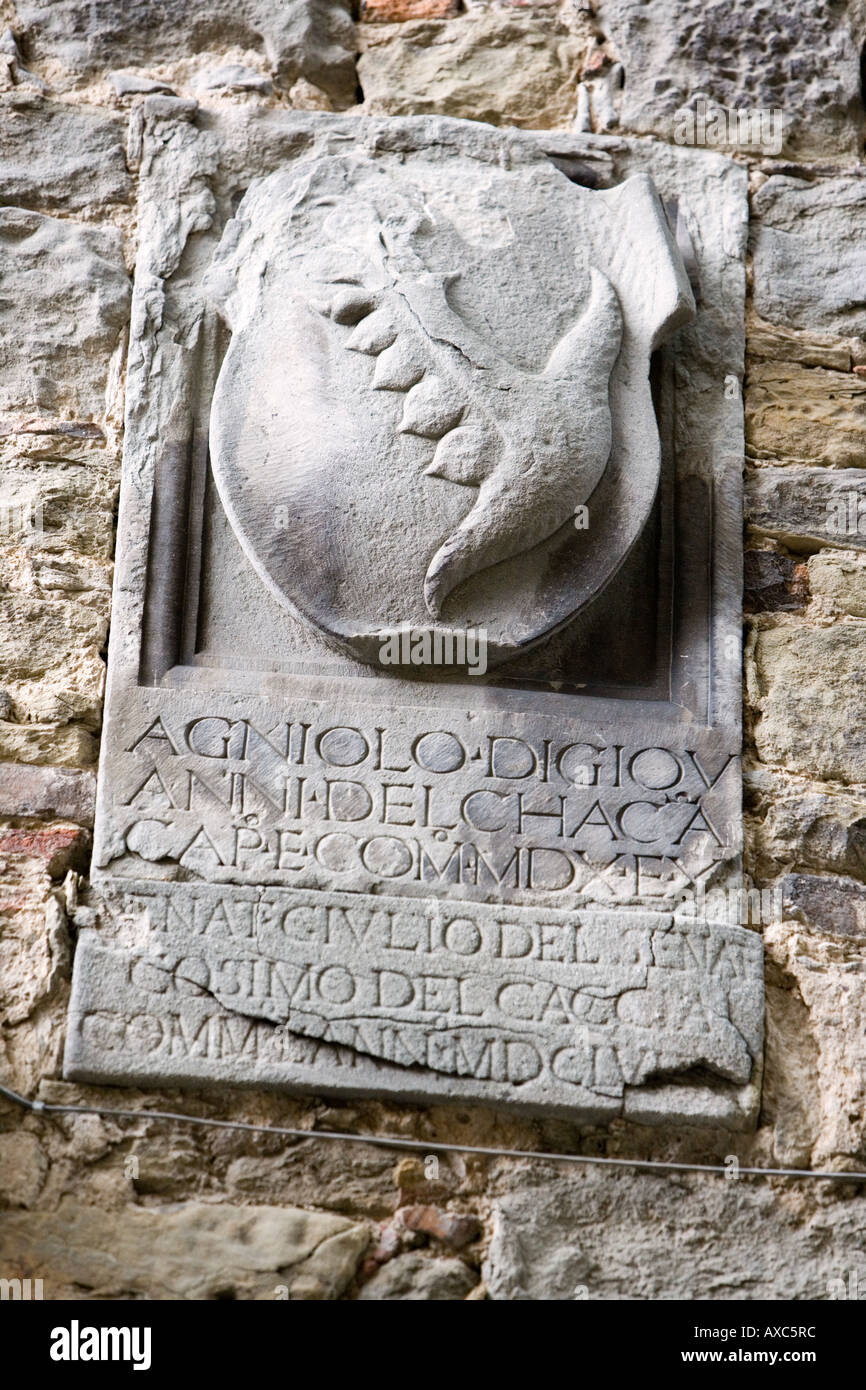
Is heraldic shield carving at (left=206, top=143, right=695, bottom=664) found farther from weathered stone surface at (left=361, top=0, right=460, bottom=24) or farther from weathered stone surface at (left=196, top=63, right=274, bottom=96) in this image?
weathered stone surface at (left=361, top=0, right=460, bottom=24)

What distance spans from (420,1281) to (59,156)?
2.18 metres

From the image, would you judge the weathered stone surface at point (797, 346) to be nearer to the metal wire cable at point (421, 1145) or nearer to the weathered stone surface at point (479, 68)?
the weathered stone surface at point (479, 68)

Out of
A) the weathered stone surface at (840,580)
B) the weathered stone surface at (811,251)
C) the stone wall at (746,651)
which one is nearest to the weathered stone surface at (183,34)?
the stone wall at (746,651)

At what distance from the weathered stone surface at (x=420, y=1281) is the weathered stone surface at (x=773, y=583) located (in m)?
1.25

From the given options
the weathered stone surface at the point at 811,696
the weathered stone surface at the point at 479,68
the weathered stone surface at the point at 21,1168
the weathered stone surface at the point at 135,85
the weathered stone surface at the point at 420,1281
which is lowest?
the weathered stone surface at the point at 420,1281

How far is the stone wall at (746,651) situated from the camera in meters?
2.53

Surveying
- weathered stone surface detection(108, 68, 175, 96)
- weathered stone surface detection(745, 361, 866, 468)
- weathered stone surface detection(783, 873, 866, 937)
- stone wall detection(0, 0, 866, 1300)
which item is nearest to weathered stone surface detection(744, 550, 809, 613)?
stone wall detection(0, 0, 866, 1300)

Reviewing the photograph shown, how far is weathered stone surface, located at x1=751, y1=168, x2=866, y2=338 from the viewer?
3.24 m

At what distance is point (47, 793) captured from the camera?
2766mm

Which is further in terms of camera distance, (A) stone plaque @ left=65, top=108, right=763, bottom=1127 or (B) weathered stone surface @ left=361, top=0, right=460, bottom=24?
(B) weathered stone surface @ left=361, top=0, right=460, bottom=24

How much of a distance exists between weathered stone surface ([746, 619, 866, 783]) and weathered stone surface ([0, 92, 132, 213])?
151 cm

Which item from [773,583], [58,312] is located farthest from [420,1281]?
[58,312]
